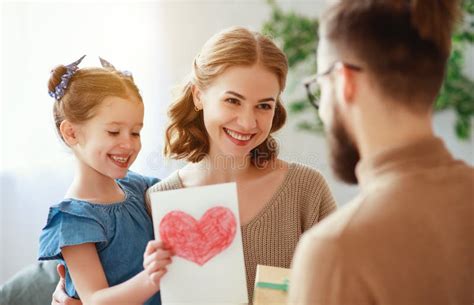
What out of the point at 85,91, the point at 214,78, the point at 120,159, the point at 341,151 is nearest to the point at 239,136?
the point at 214,78

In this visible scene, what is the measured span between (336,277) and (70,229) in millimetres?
895

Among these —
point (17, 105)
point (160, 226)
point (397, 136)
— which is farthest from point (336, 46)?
point (17, 105)

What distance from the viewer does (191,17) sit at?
3283 mm

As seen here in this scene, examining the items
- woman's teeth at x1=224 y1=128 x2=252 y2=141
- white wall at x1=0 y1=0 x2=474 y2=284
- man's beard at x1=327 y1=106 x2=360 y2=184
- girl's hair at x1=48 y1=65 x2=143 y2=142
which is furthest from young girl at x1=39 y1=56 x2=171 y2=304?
white wall at x1=0 y1=0 x2=474 y2=284

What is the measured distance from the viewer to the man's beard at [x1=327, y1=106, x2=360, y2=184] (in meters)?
1.06

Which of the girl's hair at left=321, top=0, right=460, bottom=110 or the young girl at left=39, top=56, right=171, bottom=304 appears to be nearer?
the girl's hair at left=321, top=0, right=460, bottom=110

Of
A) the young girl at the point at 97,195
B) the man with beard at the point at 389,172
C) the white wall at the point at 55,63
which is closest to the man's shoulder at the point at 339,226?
the man with beard at the point at 389,172

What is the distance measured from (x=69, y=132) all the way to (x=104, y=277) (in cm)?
41

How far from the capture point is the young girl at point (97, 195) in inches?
62.8

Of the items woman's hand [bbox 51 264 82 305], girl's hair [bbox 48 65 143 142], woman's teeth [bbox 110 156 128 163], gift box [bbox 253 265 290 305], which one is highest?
girl's hair [bbox 48 65 143 142]

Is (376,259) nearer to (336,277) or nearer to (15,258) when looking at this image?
(336,277)

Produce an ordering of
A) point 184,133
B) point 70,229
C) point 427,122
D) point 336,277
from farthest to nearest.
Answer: point 184,133 → point 70,229 → point 427,122 → point 336,277

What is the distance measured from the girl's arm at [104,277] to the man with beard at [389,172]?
0.53 metres

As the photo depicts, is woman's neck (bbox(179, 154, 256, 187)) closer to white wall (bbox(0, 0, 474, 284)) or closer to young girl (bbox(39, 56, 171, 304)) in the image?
young girl (bbox(39, 56, 171, 304))
